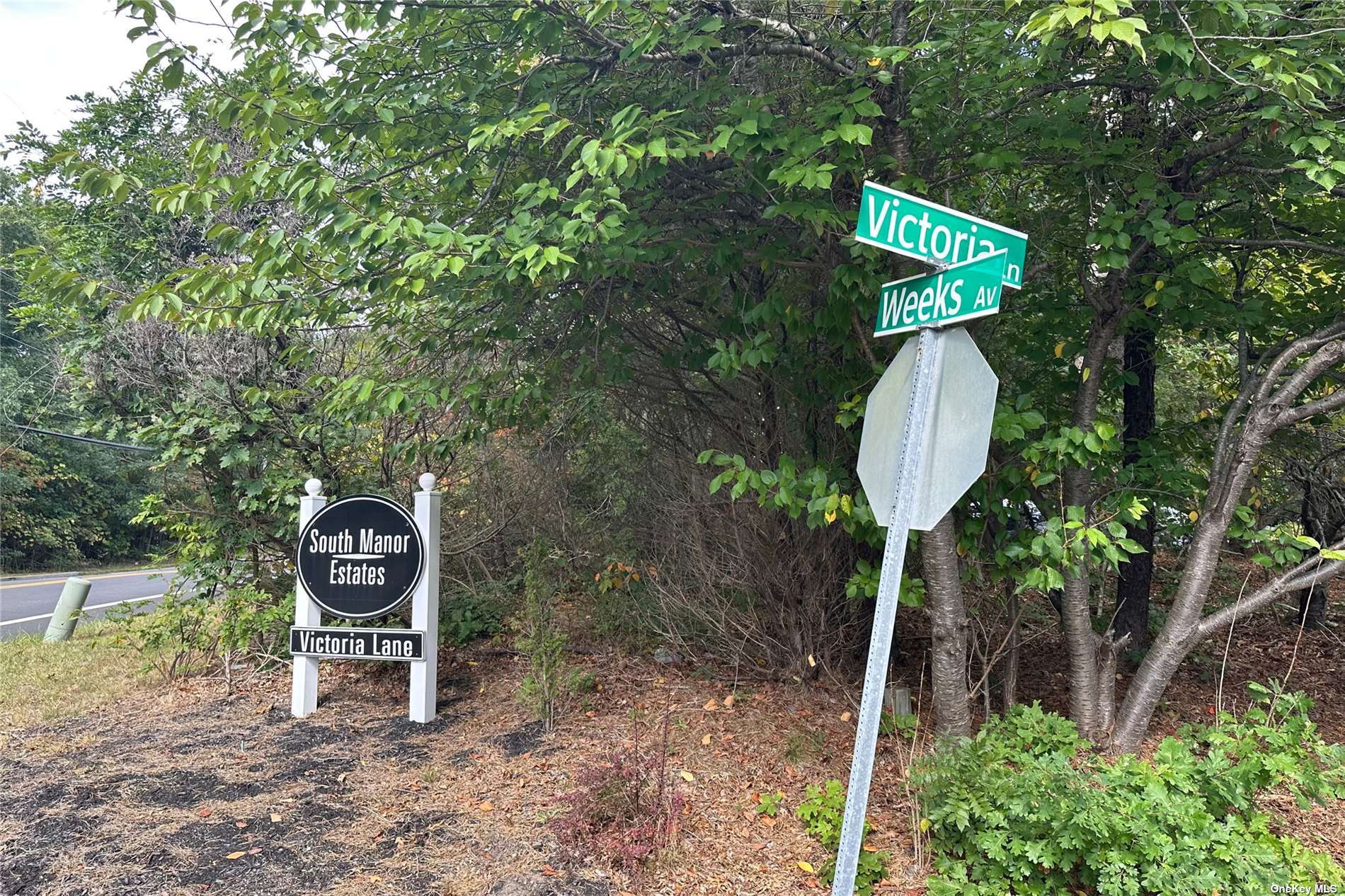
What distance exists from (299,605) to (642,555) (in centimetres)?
273

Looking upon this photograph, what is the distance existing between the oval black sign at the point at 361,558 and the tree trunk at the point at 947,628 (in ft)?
11.7

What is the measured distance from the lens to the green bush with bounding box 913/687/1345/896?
3113 mm

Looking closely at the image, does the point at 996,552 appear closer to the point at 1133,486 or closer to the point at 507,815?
the point at 1133,486

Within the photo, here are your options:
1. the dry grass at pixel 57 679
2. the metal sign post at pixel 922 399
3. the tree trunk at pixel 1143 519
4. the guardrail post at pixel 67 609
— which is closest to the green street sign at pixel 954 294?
the metal sign post at pixel 922 399

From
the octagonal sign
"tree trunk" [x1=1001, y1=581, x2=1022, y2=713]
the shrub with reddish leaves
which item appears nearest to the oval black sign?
the shrub with reddish leaves

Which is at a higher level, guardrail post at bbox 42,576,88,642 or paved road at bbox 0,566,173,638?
guardrail post at bbox 42,576,88,642

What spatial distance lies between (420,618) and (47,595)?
48.9 feet

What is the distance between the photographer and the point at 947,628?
435 cm

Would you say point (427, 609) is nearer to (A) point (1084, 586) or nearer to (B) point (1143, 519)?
(A) point (1084, 586)

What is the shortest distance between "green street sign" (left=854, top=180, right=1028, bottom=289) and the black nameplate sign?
14.6 feet

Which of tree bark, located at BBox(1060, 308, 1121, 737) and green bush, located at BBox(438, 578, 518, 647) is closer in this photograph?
tree bark, located at BBox(1060, 308, 1121, 737)

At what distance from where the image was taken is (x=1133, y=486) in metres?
4.66

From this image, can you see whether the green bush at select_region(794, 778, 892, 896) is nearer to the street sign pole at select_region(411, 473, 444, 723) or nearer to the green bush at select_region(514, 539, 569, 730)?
the green bush at select_region(514, 539, 569, 730)

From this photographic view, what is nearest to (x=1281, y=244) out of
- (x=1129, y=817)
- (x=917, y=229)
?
(x=917, y=229)
